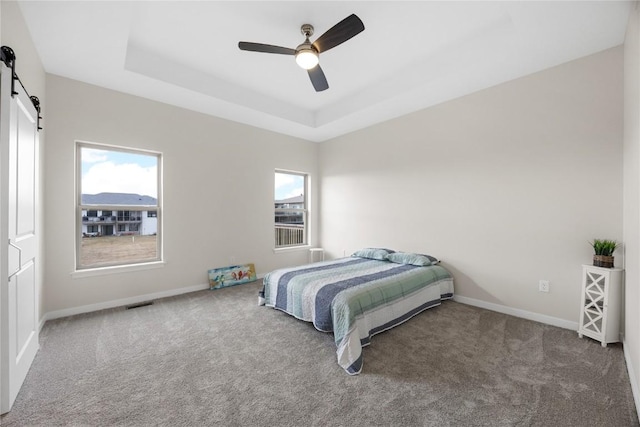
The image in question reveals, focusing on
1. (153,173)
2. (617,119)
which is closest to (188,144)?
(153,173)

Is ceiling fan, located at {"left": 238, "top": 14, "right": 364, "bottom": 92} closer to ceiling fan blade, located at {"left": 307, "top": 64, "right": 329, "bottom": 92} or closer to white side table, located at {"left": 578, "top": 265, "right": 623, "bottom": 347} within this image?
ceiling fan blade, located at {"left": 307, "top": 64, "right": 329, "bottom": 92}

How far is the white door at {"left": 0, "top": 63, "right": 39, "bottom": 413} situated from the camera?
1580mm

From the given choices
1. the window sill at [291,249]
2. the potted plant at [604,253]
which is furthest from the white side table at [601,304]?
the window sill at [291,249]

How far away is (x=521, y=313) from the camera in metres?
2.99

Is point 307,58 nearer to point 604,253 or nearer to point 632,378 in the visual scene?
point 604,253

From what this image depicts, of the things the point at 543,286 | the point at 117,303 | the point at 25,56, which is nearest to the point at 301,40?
the point at 25,56

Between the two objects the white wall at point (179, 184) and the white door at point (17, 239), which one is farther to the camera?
the white wall at point (179, 184)

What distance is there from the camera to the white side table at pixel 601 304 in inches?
90.0

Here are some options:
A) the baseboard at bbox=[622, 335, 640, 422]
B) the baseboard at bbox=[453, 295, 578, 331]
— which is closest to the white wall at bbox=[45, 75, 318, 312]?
the baseboard at bbox=[453, 295, 578, 331]

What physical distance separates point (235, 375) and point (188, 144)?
10.6ft

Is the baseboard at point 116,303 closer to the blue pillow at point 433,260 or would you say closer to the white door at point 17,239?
the white door at point 17,239

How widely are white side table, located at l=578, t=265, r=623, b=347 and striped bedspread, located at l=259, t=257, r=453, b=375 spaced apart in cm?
129

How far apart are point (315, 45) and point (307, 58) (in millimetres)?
126

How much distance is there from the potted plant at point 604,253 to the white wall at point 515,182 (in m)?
0.20
